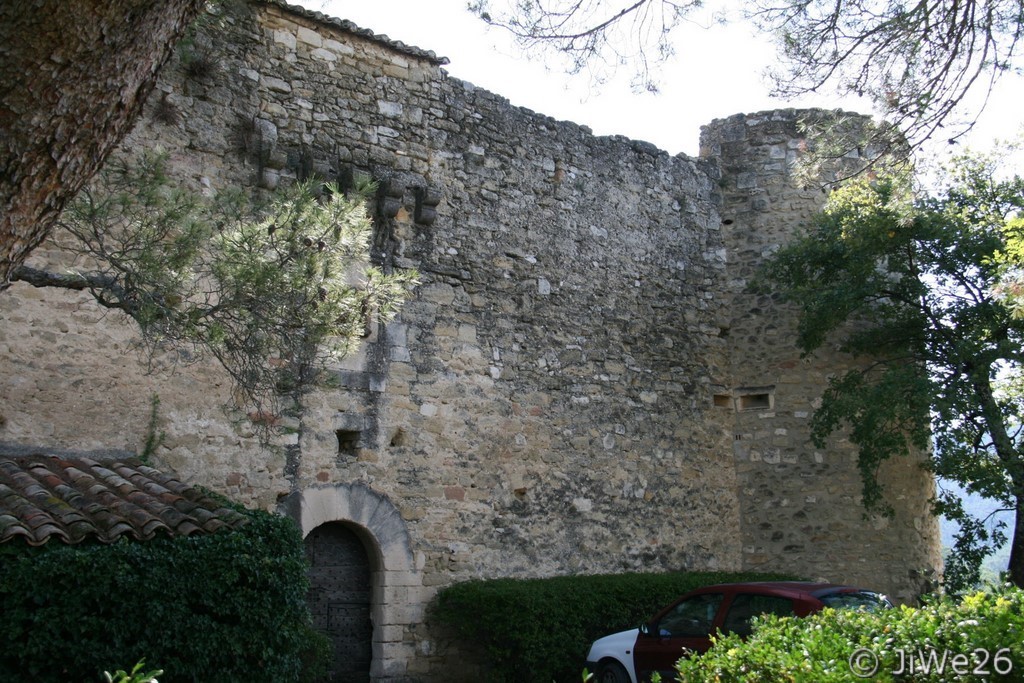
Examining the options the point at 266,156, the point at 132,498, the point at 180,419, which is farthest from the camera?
the point at 266,156

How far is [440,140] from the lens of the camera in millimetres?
9711

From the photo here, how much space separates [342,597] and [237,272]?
361 centimetres

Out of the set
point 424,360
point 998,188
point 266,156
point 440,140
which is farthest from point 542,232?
point 998,188

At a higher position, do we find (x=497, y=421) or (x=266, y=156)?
(x=266, y=156)

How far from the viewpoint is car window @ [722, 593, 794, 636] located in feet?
22.8

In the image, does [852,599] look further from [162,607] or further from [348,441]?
[162,607]

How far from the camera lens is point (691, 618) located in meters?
7.53

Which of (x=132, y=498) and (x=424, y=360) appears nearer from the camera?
(x=132, y=498)

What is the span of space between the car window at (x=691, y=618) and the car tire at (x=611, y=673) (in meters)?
0.48

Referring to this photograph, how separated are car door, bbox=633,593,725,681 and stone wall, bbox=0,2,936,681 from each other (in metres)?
1.90

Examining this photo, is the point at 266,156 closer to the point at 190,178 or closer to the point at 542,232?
the point at 190,178

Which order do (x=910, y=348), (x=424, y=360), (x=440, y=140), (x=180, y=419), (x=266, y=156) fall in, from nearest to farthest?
(x=180, y=419) < (x=266, y=156) < (x=424, y=360) < (x=440, y=140) < (x=910, y=348)

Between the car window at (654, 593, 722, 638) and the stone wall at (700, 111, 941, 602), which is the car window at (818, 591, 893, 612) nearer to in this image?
the car window at (654, 593, 722, 638)

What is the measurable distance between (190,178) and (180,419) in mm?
2009
